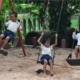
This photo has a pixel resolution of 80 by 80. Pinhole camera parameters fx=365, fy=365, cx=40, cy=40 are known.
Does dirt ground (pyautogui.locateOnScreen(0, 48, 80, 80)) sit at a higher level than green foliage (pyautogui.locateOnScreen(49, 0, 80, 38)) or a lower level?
lower

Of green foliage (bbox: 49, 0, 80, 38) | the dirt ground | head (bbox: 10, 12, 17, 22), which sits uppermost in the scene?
head (bbox: 10, 12, 17, 22)

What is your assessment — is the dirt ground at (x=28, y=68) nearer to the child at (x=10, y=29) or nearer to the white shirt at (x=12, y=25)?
the child at (x=10, y=29)

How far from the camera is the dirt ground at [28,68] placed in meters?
8.53

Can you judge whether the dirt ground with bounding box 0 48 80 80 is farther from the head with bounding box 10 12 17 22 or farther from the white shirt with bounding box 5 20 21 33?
the head with bounding box 10 12 17 22

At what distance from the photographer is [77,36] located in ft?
34.2

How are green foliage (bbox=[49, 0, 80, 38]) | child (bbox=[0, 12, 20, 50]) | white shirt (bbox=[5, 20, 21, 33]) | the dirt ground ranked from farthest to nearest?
green foliage (bbox=[49, 0, 80, 38])
white shirt (bbox=[5, 20, 21, 33])
child (bbox=[0, 12, 20, 50])
the dirt ground

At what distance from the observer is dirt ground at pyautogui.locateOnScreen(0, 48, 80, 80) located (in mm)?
8531

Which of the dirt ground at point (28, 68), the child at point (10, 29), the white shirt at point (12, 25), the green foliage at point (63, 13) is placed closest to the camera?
the dirt ground at point (28, 68)

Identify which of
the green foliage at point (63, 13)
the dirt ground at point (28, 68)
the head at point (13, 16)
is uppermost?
the head at point (13, 16)

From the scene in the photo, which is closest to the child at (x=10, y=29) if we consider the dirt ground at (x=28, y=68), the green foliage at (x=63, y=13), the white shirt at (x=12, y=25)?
the white shirt at (x=12, y=25)

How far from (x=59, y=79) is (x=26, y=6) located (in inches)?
339

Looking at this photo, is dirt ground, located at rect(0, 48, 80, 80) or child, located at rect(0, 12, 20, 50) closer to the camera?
dirt ground, located at rect(0, 48, 80, 80)

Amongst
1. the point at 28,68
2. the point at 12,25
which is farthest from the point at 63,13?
the point at 28,68

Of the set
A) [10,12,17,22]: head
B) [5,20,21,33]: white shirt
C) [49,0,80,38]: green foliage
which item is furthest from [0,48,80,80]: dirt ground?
[49,0,80,38]: green foliage
